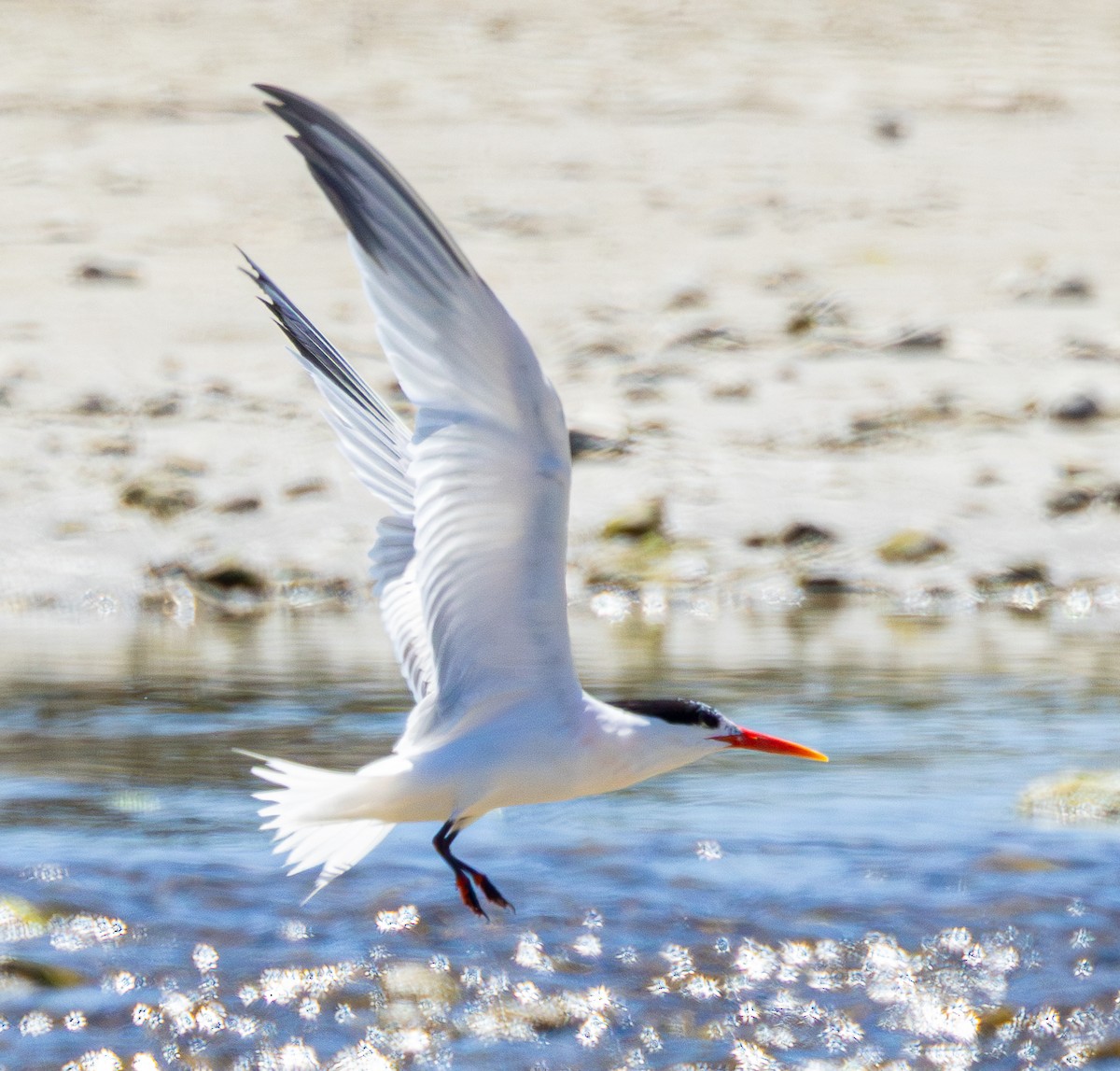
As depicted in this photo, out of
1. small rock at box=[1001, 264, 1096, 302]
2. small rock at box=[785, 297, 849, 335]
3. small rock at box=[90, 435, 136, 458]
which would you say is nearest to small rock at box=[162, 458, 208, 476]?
small rock at box=[90, 435, 136, 458]

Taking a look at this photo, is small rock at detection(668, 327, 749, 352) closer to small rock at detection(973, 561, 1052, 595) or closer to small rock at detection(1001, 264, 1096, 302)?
small rock at detection(1001, 264, 1096, 302)

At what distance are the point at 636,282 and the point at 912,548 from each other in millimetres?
4604

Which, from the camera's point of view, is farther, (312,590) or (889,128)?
(889,128)

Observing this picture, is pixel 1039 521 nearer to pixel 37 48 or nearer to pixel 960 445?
pixel 960 445

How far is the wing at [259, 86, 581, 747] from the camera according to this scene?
3818 millimetres

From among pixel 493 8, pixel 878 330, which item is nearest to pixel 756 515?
pixel 878 330

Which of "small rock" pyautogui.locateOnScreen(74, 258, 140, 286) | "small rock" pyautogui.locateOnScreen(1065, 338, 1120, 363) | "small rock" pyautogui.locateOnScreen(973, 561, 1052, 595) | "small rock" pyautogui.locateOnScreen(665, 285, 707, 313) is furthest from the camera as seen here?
"small rock" pyautogui.locateOnScreen(74, 258, 140, 286)

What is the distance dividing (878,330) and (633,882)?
848 centimetres

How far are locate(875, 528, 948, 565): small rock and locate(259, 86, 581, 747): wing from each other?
22.5 feet

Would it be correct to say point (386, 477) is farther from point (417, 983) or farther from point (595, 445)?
point (595, 445)

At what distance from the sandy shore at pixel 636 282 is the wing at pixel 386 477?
18.4 ft

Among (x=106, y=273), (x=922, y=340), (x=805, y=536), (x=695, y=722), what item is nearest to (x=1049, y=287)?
(x=922, y=340)

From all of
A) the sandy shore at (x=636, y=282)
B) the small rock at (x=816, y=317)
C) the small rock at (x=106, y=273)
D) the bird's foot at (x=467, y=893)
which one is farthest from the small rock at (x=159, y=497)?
the bird's foot at (x=467, y=893)

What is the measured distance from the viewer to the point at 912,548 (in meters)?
11.3
